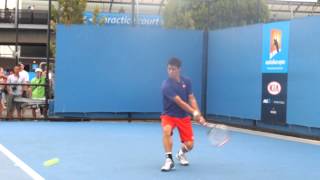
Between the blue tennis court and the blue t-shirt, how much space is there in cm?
94

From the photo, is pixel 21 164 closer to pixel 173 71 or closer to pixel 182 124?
pixel 182 124

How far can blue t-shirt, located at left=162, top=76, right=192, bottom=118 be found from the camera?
32.7ft

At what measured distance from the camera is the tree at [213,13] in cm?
2578

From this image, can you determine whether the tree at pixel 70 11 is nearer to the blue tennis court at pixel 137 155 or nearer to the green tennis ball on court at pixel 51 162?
the blue tennis court at pixel 137 155

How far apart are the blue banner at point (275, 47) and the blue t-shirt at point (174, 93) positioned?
20.9 feet

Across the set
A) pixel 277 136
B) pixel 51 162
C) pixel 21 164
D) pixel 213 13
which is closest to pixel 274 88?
pixel 277 136

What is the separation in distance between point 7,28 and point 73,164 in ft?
123

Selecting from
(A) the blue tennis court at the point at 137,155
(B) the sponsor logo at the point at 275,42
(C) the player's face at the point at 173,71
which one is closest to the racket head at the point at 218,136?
(A) the blue tennis court at the point at 137,155

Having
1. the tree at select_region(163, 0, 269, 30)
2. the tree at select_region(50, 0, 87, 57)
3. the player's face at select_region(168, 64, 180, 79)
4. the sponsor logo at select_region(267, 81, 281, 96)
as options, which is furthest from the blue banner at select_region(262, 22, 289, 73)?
the tree at select_region(50, 0, 87, 57)

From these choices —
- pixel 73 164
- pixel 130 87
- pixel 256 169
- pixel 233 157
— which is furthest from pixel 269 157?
pixel 130 87

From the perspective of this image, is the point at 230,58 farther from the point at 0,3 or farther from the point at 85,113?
the point at 0,3

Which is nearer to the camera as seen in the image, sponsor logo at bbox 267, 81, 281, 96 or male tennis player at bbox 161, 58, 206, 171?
male tennis player at bbox 161, 58, 206, 171

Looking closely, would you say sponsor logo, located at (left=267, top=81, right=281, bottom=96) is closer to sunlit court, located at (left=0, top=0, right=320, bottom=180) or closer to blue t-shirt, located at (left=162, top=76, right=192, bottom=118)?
sunlit court, located at (left=0, top=0, right=320, bottom=180)

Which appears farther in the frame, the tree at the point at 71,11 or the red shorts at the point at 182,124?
the tree at the point at 71,11
